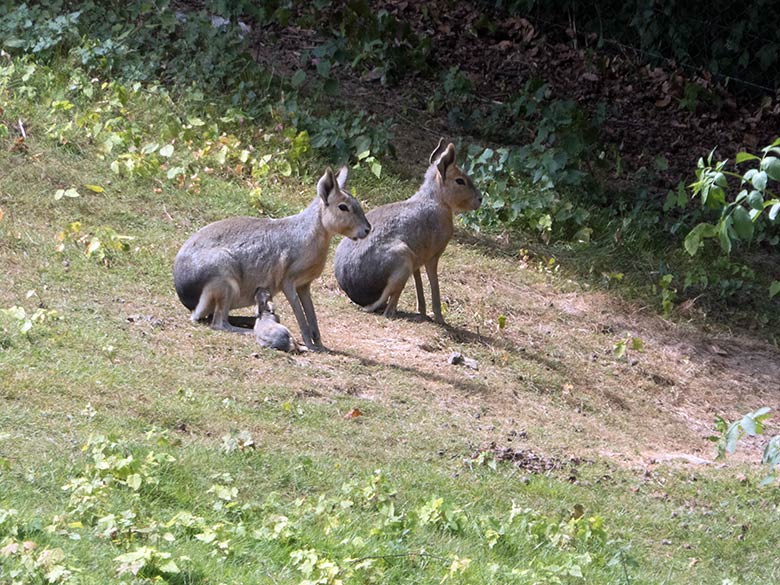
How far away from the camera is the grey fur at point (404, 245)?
854 centimetres

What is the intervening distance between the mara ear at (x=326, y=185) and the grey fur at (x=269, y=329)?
27.1 inches

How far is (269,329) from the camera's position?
725cm

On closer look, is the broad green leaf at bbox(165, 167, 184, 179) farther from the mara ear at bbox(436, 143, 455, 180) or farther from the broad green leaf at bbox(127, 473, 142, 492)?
the broad green leaf at bbox(127, 473, 142, 492)

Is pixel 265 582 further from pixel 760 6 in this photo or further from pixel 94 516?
pixel 760 6

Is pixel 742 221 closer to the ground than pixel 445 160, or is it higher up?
higher up

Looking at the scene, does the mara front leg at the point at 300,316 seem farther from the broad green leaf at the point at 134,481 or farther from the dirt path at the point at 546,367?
the broad green leaf at the point at 134,481

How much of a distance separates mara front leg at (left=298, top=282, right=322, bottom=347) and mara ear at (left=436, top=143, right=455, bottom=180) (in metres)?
1.68

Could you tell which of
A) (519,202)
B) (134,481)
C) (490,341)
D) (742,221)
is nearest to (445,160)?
(490,341)

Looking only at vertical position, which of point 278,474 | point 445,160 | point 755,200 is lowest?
point 278,474

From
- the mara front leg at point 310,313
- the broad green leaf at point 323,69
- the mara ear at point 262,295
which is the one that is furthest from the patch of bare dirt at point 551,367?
the broad green leaf at point 323,69

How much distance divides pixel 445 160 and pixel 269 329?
229cm

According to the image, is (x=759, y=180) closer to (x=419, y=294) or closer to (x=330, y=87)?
(x=419, y=294)

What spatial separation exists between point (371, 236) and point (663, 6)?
682 cm

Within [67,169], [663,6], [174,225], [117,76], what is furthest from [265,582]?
[663,6]
